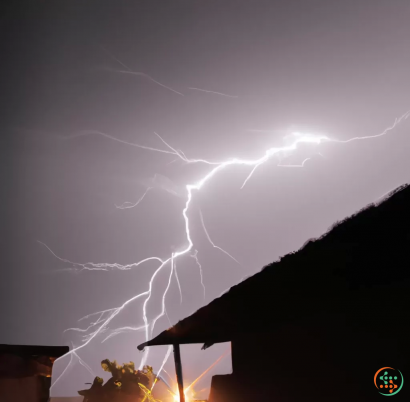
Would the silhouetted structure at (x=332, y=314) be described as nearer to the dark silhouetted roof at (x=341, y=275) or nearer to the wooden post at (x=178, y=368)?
the dark silhouetted roof at (x=341, y=275)

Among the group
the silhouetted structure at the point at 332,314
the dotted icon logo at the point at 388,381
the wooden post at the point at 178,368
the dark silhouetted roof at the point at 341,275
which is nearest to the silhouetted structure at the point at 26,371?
the wooden post at the point at 178,368

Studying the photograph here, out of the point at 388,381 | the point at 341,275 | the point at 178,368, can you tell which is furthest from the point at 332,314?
the point at 178,368

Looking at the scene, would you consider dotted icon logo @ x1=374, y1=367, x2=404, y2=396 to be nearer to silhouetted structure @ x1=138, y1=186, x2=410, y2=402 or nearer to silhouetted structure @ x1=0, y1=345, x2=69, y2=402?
silhouetted structure @ x1=138, y1=186, x2=410, y2=402

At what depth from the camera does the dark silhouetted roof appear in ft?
8.79

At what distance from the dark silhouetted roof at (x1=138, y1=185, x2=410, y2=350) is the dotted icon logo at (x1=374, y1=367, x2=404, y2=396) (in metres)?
0.37

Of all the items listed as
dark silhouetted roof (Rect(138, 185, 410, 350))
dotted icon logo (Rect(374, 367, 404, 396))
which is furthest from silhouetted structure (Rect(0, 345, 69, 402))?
dotted icon logo (Rect(374, 367, 404, 396))

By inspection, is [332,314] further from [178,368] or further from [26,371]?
[26,371]

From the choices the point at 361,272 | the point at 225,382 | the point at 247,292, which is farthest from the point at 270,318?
the point at 225,382

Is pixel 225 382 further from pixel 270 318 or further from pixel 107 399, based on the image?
pixel 107 399

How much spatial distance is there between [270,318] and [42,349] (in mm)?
6600

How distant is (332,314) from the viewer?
3.33 meters

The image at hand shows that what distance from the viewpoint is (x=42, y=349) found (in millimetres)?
8195

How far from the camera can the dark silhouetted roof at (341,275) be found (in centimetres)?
268

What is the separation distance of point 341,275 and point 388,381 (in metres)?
0.84
